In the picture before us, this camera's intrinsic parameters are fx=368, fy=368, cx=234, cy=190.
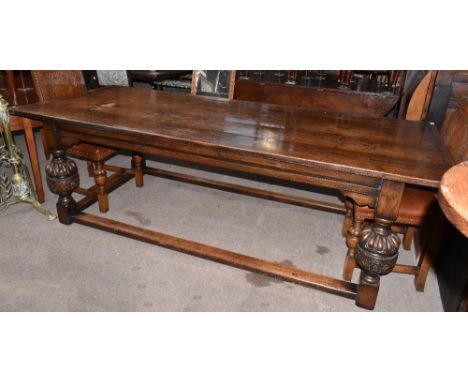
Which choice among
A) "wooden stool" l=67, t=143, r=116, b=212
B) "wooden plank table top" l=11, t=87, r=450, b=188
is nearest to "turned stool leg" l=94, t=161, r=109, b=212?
"wooden stool" l=67, t=143, r=116, b=212

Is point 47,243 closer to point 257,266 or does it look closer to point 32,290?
point 32,290

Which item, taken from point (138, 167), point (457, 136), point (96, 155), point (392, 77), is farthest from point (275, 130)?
point (392, 77)

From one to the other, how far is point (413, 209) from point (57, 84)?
2272mm

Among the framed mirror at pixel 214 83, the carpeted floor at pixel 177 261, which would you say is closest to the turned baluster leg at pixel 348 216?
the carpeted floor at pixel 177 261

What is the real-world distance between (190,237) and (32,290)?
921 mm

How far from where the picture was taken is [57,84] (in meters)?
2.44

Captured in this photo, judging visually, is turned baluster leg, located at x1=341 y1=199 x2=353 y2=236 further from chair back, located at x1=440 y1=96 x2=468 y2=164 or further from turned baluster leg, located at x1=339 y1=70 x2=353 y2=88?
turned baluster leg, located at x1=339 y1=70 x2=353 y2=88

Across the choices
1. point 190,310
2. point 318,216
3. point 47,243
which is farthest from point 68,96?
point 318,216

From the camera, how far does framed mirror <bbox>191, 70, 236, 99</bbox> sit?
286 cm

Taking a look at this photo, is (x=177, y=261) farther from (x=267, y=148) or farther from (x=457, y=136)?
(x=457, y=136)

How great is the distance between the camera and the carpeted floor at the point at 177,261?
1.85 meters

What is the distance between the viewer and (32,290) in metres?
1.88

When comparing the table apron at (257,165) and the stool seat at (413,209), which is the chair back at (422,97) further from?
the table apron at (257,165)

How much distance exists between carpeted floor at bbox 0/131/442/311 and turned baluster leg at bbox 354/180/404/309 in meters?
0.30
